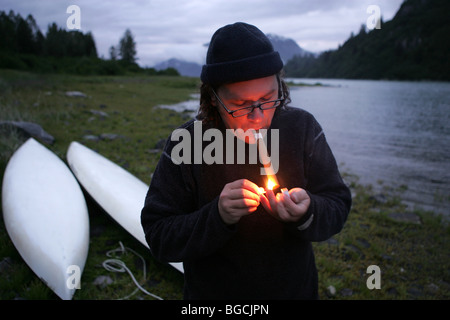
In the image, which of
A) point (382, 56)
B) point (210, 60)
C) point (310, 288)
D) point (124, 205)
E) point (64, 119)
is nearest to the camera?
point (210, 60)

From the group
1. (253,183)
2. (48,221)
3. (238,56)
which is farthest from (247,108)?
(48,221)

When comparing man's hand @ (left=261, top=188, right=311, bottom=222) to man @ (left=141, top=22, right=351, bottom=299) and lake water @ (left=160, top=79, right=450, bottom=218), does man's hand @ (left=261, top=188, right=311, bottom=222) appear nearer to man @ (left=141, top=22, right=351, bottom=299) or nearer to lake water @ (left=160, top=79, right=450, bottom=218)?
man @ (left=141, top=22, right=351, bottom=299)

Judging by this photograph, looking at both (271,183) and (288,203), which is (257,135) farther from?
(288,203)

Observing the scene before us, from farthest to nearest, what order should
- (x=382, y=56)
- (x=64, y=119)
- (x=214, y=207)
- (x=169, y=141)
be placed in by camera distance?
(x=382, y=56)
(x=64, y=119)
(x=169, y=141)
(x=214, y=207)

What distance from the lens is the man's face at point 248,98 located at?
63.1 inches

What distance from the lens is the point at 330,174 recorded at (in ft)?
5.82

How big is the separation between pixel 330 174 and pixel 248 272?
2.63 ft

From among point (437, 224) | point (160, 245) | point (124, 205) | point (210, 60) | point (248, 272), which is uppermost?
point (210, 60)

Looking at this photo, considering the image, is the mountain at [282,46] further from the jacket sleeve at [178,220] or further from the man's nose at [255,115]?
the jacket sleeve at [178,220]

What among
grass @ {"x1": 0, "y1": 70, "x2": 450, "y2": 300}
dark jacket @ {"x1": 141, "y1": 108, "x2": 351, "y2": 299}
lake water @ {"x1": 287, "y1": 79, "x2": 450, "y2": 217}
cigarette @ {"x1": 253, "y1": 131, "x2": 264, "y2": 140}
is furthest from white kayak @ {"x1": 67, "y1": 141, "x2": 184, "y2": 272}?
lake water @ {"x1": 287, "y1": 79, "x2": 450, "y2": 217}

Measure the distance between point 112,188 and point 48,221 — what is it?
137cm

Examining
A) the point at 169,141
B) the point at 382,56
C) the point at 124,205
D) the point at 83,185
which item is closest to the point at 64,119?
the point at 83,185

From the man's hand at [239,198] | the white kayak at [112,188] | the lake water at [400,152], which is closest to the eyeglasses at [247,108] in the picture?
the man's hand at [239,198]

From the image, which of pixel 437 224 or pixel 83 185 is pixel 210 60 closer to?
pixel 83 185
